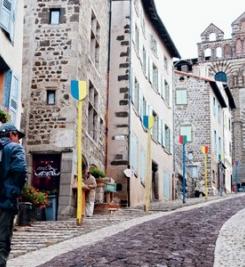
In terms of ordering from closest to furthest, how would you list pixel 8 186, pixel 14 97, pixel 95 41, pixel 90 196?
pixel 8 186 → pixel 14 97 → pixel 90 196 → pixel 95 41

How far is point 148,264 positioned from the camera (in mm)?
6730

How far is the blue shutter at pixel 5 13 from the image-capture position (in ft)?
41.5

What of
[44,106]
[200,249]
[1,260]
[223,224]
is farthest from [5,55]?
[1,260]

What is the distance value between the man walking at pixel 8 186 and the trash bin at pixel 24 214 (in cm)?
684

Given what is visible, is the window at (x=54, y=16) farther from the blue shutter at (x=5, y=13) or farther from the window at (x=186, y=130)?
the window at (x=186, y=130)

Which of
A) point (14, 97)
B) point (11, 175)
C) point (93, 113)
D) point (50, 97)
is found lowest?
point (11, 175)

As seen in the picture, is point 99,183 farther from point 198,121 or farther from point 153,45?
point 198,121

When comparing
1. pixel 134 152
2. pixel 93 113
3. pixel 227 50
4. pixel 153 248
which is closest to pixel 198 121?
pixel 134 152

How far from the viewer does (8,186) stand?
5.70 m

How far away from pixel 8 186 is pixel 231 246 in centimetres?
396

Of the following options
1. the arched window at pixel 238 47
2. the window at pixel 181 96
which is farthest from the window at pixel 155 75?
the arched window at pixel 238 47

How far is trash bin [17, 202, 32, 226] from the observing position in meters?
12.5

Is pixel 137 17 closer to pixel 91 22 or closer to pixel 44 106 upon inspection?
pixel 91 22

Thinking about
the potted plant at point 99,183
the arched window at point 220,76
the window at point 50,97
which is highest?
the arched window at point 220,76
